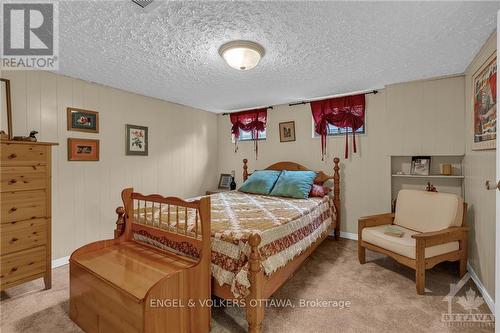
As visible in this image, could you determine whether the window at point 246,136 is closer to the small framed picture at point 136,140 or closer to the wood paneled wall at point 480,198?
the small framed picture at point 136,140

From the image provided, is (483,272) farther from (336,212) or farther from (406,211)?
(336,212)

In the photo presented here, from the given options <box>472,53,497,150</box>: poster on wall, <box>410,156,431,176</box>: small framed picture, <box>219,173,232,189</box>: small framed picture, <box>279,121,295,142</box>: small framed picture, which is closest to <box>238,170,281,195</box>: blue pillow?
<box>279,121,295,142</box>: small framed picture

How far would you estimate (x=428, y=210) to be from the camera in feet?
8.98

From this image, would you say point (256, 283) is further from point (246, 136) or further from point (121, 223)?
point (246, 136)

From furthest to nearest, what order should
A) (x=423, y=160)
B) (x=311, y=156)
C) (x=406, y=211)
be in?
(x=311, y=156) → (x=423, y=160) → (x=406, y=211)

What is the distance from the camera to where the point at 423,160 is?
3143mm

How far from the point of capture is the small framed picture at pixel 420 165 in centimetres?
310

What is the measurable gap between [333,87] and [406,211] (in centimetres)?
186

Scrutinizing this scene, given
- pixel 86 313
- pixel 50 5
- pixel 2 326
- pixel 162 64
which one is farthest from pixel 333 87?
pixel 2 326

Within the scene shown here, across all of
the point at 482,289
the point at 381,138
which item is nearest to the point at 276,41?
the point at 381,138

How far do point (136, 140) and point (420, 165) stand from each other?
398 cm

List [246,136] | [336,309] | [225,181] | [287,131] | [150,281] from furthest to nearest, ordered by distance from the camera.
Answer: [225,181] → [246,136] → [287,131] → [336,309] → [150,281]

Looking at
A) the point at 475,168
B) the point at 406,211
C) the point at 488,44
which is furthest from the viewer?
the point at 406,211

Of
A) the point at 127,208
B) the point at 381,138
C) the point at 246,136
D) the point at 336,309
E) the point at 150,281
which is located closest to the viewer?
the point at 150,281
